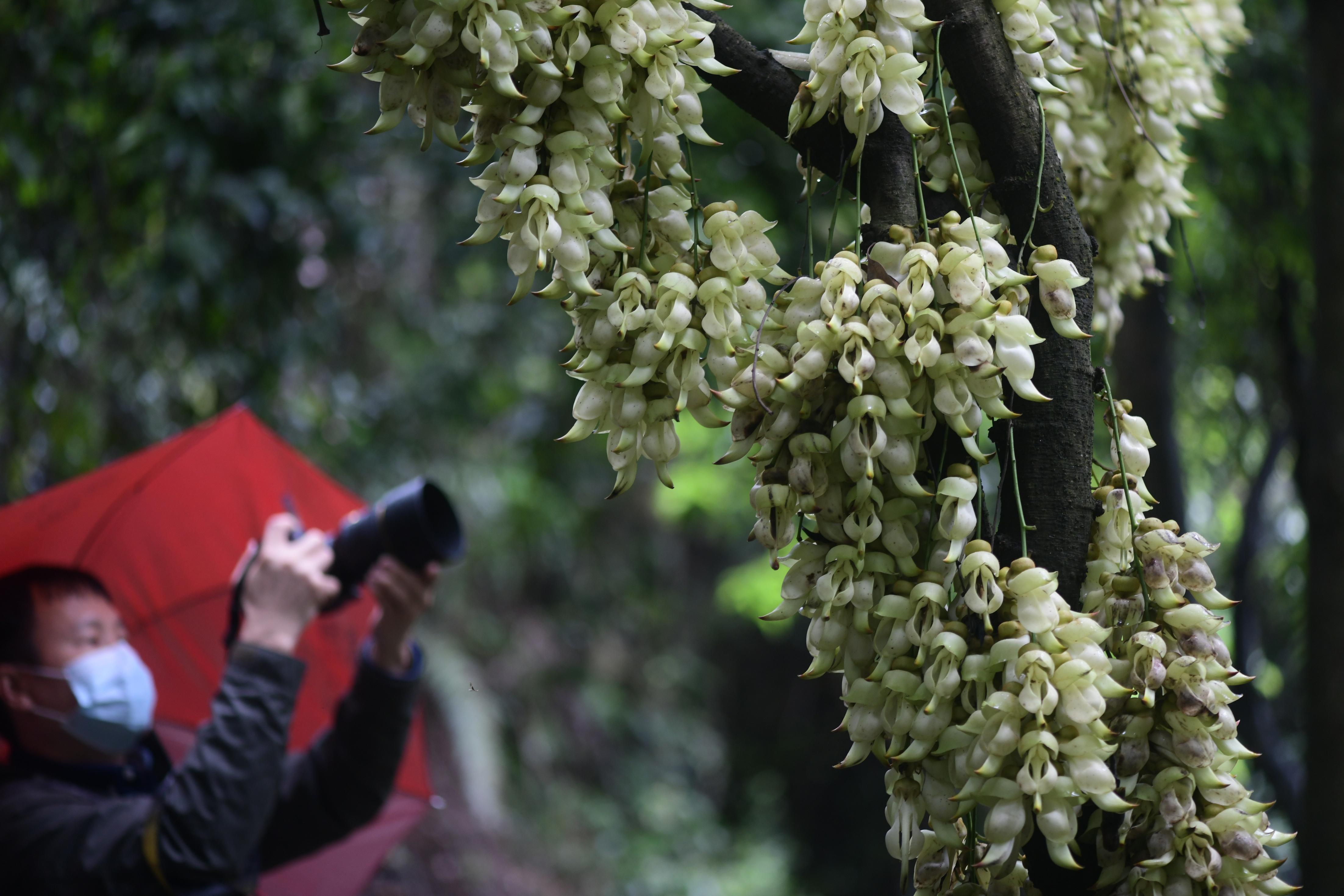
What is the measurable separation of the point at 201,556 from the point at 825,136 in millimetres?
1734

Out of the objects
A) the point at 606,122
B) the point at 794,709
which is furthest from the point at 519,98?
the point at 794,709

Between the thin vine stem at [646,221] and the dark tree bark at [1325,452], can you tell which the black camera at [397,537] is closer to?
the thin vine stem at [646,221]

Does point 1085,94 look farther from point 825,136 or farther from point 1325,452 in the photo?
point 1325,452

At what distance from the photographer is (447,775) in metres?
5.53

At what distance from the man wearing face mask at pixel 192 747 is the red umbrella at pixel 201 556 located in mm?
154

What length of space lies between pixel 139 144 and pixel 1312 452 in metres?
2.72

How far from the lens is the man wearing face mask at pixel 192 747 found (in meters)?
1.63

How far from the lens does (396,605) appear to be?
1939mm

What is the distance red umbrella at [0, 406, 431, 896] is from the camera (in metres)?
1.99

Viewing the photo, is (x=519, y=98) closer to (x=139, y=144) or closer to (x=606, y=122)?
(x=606, y=122)

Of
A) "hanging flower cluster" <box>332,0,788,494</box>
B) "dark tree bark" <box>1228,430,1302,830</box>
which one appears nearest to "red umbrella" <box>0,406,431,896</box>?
"hanging flower cluster" <box>332,0,788,494</box>

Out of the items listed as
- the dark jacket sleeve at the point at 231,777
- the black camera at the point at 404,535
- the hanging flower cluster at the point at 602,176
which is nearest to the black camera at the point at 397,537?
the black camera at the point at 404,535

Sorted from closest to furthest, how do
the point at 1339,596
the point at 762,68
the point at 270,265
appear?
1. the point at 762,68
2. the point at 1339,596
3. the point at 270,265

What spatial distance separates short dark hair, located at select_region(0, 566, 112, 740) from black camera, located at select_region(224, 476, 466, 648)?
12.8 inches
